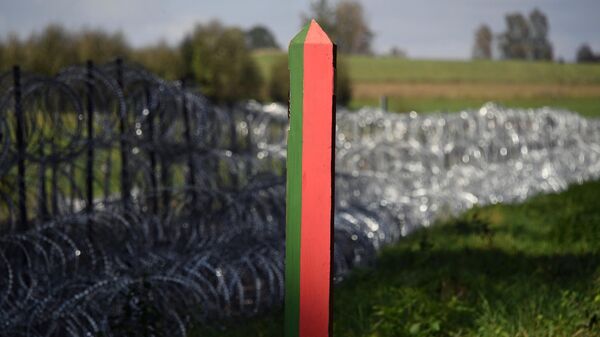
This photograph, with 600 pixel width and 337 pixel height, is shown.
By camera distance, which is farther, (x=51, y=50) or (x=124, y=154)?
(x=51, y=50)

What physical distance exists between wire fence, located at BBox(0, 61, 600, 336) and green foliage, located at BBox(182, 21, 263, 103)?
51.5 feet

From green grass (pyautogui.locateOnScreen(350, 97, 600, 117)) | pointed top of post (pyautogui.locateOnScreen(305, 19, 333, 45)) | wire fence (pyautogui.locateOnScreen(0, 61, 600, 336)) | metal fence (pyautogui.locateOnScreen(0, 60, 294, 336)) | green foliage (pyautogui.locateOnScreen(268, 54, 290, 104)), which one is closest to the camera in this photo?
pointed top of post (pyautogui.locateOnScreen(305, 19, 333, 45))

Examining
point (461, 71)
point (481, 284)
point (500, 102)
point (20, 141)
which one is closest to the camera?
point (481, 284)

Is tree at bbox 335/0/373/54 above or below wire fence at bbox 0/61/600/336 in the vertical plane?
above

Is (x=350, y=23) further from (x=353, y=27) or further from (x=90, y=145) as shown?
(x=90, y=145)

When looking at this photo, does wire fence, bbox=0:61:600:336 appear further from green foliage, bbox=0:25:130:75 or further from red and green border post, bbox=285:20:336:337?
green foliage, bbox=0:25:130:75

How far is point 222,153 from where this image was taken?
10.3 m

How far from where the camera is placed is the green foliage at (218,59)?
103 ft

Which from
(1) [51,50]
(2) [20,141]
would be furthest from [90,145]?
(1) [51,50]

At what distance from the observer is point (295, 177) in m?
3.52

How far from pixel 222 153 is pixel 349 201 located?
4.70 feet

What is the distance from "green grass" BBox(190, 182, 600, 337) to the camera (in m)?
6.12

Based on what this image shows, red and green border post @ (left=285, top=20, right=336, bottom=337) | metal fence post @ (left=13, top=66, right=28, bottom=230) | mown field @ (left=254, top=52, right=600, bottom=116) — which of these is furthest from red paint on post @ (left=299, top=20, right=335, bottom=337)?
mown field @ (left=254, top=52, right=600, bottom=116)

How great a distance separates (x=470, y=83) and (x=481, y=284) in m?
55.4
